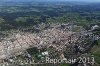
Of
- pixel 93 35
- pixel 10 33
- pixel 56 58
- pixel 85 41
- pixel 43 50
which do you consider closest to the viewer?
pixel 56 58

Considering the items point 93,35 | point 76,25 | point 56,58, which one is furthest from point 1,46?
point 76,25

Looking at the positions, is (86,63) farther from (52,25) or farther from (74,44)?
(52,25)

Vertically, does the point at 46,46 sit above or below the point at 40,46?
above

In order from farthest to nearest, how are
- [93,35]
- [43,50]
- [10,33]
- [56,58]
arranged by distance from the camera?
[10,33], [93,35], [43,50], [56,58]

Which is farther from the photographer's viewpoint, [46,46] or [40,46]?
[40,46]

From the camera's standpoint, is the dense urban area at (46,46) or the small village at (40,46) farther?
the small village at (40,46)

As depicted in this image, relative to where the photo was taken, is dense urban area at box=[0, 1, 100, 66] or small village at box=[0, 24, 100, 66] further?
small village at box=[0, 24, 100, 66]

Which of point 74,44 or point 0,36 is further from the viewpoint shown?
point 0,36

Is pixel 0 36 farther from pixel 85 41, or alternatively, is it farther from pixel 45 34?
pixel 85 41
